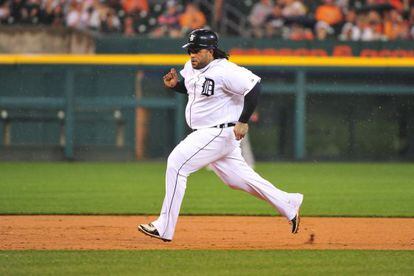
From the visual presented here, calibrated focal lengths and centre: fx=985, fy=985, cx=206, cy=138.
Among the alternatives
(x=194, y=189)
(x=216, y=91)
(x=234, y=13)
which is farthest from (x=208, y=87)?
(x=234, y=13)

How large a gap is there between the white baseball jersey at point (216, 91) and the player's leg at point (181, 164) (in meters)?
0.11

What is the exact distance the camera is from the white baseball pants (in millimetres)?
7355

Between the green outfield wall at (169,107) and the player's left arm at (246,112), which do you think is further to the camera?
the green outfield wall at (169,107)

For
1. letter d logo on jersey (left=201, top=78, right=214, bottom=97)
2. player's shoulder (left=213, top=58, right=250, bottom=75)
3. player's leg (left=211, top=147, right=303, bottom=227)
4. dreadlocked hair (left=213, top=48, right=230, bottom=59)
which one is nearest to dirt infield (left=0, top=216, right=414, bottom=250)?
player's leg (left=211, top=147, right=303, bottom=227)

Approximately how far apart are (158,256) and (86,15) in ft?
46.9

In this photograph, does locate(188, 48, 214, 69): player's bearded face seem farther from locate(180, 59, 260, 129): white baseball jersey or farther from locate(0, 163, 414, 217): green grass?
locate(0, 163, 414, 217): green grass

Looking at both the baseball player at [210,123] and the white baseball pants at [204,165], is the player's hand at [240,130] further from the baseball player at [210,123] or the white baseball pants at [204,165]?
the white baseball pants at [204,165]

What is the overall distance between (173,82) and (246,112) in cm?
72

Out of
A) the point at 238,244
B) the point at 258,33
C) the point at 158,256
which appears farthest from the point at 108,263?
the point at 258,33

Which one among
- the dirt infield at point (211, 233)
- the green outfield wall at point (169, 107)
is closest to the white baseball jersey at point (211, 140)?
the dirt infield at point (211, 233)

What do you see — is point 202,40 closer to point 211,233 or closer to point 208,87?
point 208,87

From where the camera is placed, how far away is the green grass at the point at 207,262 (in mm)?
6027

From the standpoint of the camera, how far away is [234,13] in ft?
68.3

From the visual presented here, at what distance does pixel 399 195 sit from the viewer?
13141 mm
